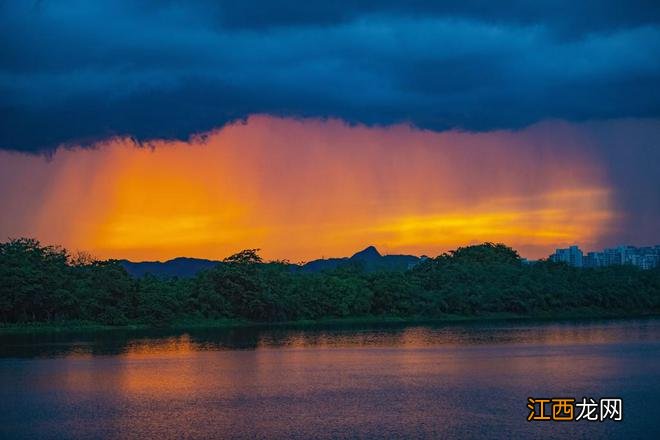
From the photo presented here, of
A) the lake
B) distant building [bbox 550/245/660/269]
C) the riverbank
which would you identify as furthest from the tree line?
distant building [bbox 550/245/660/269]

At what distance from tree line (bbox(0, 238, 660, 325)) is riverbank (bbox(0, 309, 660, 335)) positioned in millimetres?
549

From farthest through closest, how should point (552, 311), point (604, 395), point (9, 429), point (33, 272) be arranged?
1. point (552, 311)
2. point (33, 272)
3. point (604, 395)
4. point (9, 429)

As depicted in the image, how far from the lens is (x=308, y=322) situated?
7875cm

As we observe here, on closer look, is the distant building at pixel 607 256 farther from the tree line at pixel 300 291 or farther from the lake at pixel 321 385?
the lake at pixel 321 385

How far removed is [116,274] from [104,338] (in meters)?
11.4

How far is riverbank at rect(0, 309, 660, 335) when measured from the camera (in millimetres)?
65062

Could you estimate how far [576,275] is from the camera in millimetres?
96562

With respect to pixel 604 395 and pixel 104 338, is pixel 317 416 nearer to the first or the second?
pixel 604 395

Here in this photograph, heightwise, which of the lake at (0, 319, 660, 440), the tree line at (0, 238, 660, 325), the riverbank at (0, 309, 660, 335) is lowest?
the lake at (0, 319, 660, 440)

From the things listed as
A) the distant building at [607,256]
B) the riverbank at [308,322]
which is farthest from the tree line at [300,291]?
the distant building at [607,256]

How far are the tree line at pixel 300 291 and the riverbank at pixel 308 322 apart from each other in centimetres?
55

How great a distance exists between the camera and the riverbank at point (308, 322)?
65062 millimetres

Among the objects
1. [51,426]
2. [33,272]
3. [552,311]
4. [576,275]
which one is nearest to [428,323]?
[552,311]

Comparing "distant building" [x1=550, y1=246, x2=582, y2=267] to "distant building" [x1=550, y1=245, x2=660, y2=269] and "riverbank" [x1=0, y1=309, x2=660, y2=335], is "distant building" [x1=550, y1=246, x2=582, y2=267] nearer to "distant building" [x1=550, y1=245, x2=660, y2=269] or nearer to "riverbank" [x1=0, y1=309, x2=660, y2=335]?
"distant building" [x1=550, y1=245, x2=660, y2=269]
